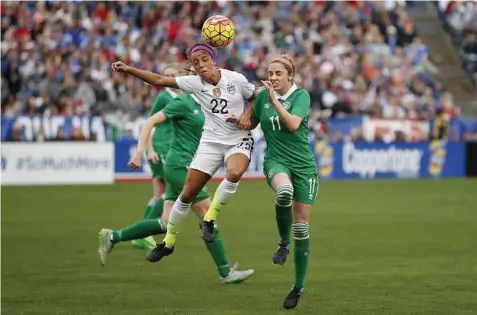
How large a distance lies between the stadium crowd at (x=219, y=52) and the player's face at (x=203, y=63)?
15746mm

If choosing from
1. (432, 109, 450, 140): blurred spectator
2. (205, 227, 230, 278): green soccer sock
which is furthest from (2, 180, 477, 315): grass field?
(432, 109, 450, 140): blurred spectator

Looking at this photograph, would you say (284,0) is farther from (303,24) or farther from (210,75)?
(210,75)

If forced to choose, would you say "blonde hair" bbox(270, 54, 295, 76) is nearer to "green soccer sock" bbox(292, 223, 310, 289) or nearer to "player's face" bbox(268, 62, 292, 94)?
"player's face" bbox(268, 62, 292, 94)

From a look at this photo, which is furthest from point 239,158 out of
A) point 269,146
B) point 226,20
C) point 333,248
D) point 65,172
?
point 65,172

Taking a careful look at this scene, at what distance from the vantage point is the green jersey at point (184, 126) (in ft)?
36.8

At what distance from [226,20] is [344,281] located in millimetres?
3020

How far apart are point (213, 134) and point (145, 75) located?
37.7 inches

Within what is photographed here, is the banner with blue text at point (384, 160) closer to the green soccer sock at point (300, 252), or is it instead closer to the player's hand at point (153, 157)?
the player's hand at point (153, 157)

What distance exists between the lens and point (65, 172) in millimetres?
25266

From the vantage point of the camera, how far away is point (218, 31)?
9.57 meters

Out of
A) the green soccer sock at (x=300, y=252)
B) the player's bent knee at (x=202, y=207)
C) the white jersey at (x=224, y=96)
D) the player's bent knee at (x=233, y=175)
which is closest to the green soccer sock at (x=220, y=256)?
the player's bent knee at (x=202, y=207)

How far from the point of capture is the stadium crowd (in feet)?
87.4

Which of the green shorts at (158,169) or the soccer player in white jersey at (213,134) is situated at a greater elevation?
the soccer player in white jersey at (213,134)

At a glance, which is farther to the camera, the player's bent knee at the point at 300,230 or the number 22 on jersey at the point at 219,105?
the number 22 on jersey at the point at 219,105
